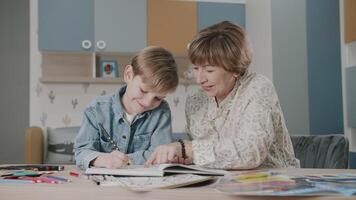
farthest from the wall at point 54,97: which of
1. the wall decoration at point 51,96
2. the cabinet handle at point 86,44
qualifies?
the cabinet handle at point 86,44

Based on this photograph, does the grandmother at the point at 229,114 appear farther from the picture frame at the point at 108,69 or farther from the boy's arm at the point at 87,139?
the picture frame at the point at 108,69

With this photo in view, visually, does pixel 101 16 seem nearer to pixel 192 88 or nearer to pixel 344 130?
pixel 192 88

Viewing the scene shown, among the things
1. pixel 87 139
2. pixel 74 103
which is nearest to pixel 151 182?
pixel 87 139

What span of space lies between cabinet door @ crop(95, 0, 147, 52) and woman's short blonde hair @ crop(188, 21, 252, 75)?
1896 millimetres

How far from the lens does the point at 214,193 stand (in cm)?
74

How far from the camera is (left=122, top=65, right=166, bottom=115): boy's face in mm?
1512

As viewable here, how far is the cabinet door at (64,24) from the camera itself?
322 centimetres

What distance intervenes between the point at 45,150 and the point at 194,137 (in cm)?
195

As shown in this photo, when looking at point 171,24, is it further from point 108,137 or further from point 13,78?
point 108,137

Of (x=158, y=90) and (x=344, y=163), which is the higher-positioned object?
(x=158, y=90)

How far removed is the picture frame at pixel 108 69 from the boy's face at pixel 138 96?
1875 mm

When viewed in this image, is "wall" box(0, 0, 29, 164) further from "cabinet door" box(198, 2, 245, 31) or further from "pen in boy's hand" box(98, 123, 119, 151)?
"pen in boy's hand" box(98, 123, 119, 151)

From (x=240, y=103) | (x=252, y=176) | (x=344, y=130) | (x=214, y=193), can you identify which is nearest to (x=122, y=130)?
(x=240, y=103)

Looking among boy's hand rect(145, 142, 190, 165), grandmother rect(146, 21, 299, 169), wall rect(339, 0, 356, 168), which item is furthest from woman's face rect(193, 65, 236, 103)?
wall rect(339, 0, 356, 168)
